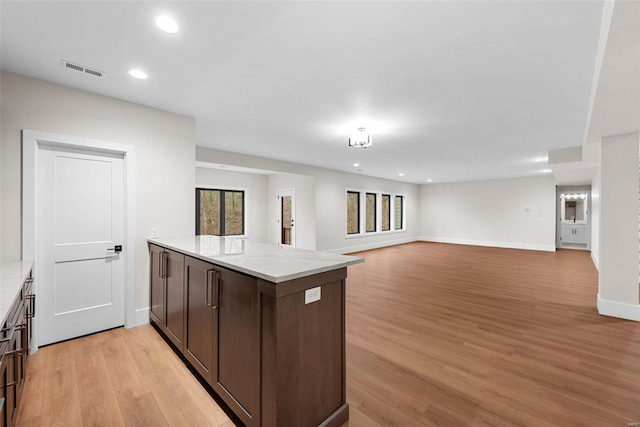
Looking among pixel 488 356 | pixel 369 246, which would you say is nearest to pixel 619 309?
pixel 488 356

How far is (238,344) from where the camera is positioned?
1.64 meters

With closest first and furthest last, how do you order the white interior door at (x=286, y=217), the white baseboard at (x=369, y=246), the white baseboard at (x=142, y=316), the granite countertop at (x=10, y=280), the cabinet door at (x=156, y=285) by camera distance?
the granite countertop at (x=10, y=280)
the cabinet door at (x=156, y=285)
the white baseboard at (x=142, y=316)
the white interior door at (x=286, y=217)
the white baseboard at (x=369, y=246)

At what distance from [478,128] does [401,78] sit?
228cm

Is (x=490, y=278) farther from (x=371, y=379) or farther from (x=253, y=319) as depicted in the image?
(x=253, y=319)

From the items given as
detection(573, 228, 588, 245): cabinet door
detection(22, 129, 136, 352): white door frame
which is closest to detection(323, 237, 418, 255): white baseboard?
detection(573, 228, 588, 245): cabinet door

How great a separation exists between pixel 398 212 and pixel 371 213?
2018 mm

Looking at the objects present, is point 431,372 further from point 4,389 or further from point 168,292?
point 4,389

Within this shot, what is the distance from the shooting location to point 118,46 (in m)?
2.12

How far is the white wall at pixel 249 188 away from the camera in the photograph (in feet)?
23.8

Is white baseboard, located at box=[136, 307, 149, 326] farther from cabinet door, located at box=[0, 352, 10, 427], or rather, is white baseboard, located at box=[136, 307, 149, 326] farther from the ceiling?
the ceiling

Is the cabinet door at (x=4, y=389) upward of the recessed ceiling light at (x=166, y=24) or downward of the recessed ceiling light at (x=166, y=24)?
downward

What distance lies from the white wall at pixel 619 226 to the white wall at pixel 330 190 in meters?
5.63

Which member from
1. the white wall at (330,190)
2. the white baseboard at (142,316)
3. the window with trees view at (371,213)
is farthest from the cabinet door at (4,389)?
the window with trees view at (371,213)

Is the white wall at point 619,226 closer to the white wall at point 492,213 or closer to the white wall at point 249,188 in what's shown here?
the white wall at point 492,213
